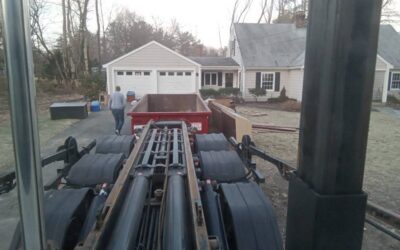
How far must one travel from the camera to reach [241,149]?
516cm

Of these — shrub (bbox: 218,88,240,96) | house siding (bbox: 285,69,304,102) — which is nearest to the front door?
shrub (bbox: 218,88,240,96)

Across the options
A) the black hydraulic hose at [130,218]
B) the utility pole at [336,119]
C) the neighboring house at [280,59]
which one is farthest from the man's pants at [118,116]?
the neighboring house at [280,59]

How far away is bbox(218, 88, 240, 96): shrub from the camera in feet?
82.5

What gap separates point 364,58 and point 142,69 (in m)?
23.2

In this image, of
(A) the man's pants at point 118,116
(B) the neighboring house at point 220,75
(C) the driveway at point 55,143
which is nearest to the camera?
(C) the driveway at point 55,143

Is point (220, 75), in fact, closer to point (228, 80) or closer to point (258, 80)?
point (228, 80)

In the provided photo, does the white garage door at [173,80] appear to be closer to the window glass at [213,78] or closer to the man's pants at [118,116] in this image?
the window glass at [213,78]

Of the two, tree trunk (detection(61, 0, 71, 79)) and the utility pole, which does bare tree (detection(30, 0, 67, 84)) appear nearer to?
tree trunk (detection(61, 0, 71, 79))

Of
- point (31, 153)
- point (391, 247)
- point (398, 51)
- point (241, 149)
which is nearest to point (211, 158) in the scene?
point (241, 149)

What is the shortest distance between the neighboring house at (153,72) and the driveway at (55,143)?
21.4ft

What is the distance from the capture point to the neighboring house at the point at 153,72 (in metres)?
23.3

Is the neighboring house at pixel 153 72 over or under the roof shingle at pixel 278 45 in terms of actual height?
under

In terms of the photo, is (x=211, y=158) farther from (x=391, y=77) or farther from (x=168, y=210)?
(x=391, y=77)

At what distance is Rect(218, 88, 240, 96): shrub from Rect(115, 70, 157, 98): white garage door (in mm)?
5331
